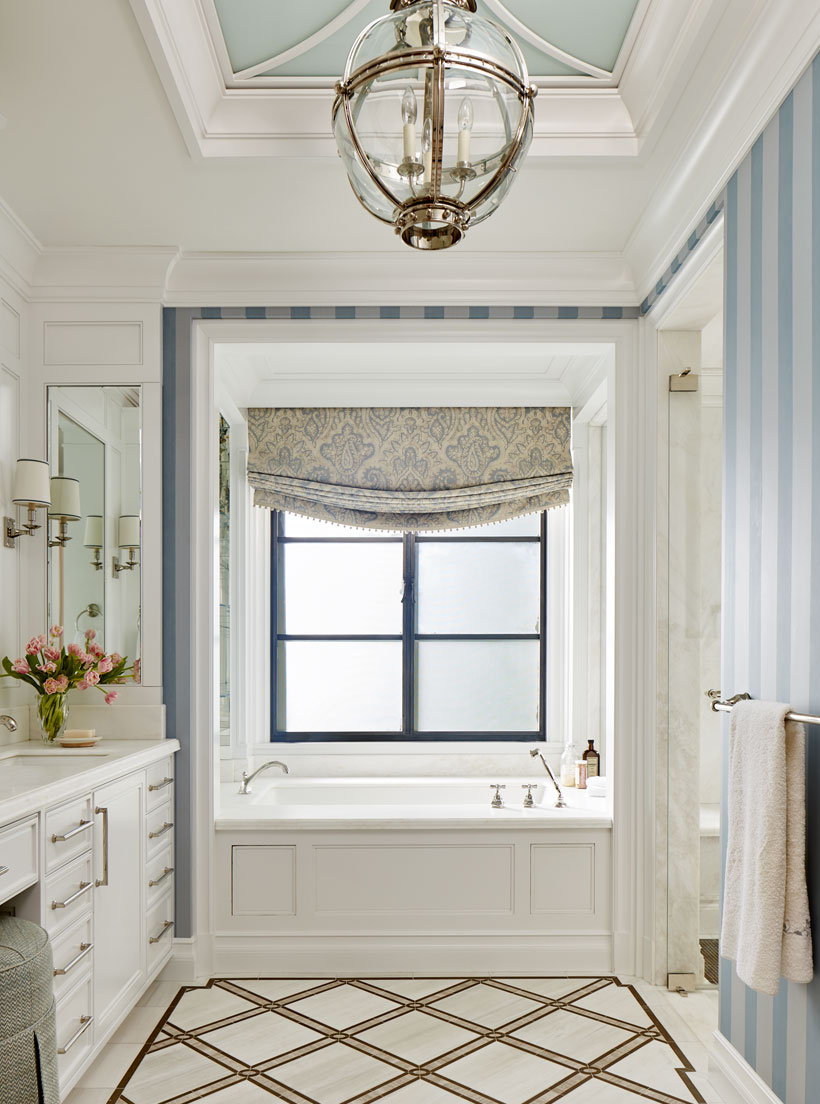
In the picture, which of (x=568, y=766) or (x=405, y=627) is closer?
(x=568, y=766)

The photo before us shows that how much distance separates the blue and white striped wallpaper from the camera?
1877 millimetres

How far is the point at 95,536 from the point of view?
3363 millimetres

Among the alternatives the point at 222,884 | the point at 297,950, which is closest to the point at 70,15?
the point at 222,884

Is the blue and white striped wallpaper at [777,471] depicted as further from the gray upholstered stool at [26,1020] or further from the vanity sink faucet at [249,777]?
the vanity sink faucet at [249,777]

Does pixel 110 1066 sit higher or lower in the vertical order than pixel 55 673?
lower

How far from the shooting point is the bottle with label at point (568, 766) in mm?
4321

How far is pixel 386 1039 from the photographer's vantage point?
9.41 feet

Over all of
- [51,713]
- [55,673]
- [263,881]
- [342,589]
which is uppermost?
[342,589]

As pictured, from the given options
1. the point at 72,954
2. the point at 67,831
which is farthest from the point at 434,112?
the point at 72,954

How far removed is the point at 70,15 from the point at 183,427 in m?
1.60

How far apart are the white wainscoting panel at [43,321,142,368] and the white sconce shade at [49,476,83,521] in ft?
1.45

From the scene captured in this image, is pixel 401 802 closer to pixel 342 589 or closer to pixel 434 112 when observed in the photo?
pixel 342 589

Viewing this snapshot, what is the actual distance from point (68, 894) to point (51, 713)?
90 cm

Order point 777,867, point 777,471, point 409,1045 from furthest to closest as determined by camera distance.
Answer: point 409,1045, point 777,471, point 777,867
